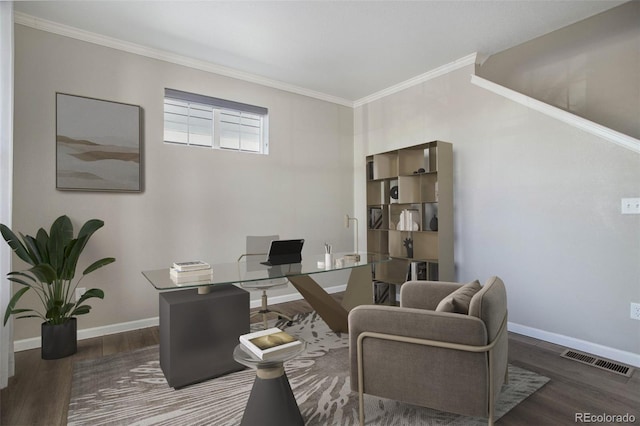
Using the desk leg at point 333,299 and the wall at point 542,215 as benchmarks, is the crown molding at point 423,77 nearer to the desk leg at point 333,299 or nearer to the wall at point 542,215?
the wall at point 542,215

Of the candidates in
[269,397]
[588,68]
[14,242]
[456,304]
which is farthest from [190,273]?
[588,68]

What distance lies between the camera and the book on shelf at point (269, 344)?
1654 millimetres

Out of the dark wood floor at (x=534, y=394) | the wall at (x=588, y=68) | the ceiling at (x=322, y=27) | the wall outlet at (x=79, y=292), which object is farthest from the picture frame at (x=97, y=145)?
the wall at (x=588, y=68)

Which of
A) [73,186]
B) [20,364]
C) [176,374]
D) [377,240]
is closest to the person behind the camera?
[176,374]

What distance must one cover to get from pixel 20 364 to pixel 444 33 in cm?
489

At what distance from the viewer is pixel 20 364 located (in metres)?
2.70

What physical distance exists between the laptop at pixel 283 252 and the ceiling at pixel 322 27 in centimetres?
210

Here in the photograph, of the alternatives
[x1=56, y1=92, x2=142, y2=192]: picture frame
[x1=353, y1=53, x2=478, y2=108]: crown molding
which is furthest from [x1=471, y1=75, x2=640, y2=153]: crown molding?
[x1=56, y1=92, x2=142, y2=192]: picture frame

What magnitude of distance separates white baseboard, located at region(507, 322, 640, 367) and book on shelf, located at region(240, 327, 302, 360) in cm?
278

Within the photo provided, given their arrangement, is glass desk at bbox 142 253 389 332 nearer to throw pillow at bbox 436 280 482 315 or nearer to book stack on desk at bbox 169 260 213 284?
book stack on desk at bbox 169 260 213 284

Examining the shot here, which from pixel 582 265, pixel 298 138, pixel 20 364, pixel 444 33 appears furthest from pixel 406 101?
pixel 20 364

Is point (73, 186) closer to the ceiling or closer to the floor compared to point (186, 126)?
closer to the floor

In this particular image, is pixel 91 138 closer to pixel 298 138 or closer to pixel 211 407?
pixel 298 138

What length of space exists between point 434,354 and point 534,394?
3.69 feet
